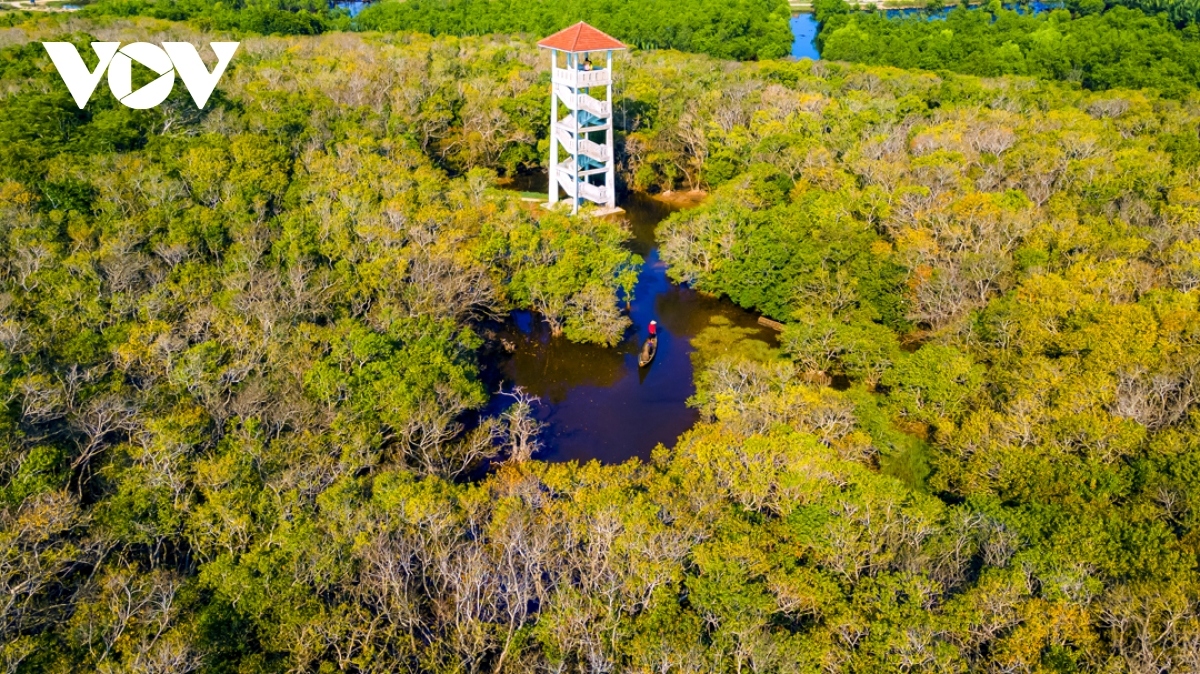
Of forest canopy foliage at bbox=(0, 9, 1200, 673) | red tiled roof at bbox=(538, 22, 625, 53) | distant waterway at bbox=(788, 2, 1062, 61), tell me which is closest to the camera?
forest canopy foliage at bbox=(0, 9, 1200, 673)

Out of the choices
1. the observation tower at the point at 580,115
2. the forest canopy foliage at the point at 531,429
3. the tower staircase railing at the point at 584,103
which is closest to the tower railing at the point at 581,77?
the observation tower at the point at 580,115

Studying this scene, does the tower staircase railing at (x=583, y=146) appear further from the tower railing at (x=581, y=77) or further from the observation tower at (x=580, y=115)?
the tower railing at (x=581, y=77)

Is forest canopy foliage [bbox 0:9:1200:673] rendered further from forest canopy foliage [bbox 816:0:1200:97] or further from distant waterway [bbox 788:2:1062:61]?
distant waterway [bbox 788:2:1062:61]

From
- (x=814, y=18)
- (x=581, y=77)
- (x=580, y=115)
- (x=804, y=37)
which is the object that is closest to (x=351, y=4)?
(x=804, y=37)

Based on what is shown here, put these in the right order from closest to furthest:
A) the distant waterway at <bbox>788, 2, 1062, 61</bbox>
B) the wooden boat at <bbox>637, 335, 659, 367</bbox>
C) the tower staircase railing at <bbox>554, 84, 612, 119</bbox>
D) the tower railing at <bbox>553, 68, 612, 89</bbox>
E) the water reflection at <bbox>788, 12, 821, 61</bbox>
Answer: the wooden boat at <bbox>637, 335, 659, 367</bbox>
the tower railing at <bbox>553, 68, 612, 89</bbox>
the tower staircase railing at <bbox>554, 84, 612, 119</bbox>
the water reflection at <bbox>788, 12, 821, 61</bbox>
the distant waterway at <bbox>788, 2, 1062, 61</bbox>

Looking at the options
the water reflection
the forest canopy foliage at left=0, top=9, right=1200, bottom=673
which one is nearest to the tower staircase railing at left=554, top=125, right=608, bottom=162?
the forest canopy foliage at left=0, top=9, right=1200, bottom=673

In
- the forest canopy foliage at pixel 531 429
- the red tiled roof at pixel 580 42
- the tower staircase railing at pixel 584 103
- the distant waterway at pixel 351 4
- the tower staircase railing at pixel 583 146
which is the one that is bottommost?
the forest canopy foliage at pixel 531 429

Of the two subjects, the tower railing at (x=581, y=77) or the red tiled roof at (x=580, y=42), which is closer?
the red tiled roof at (x=580, y=42)
